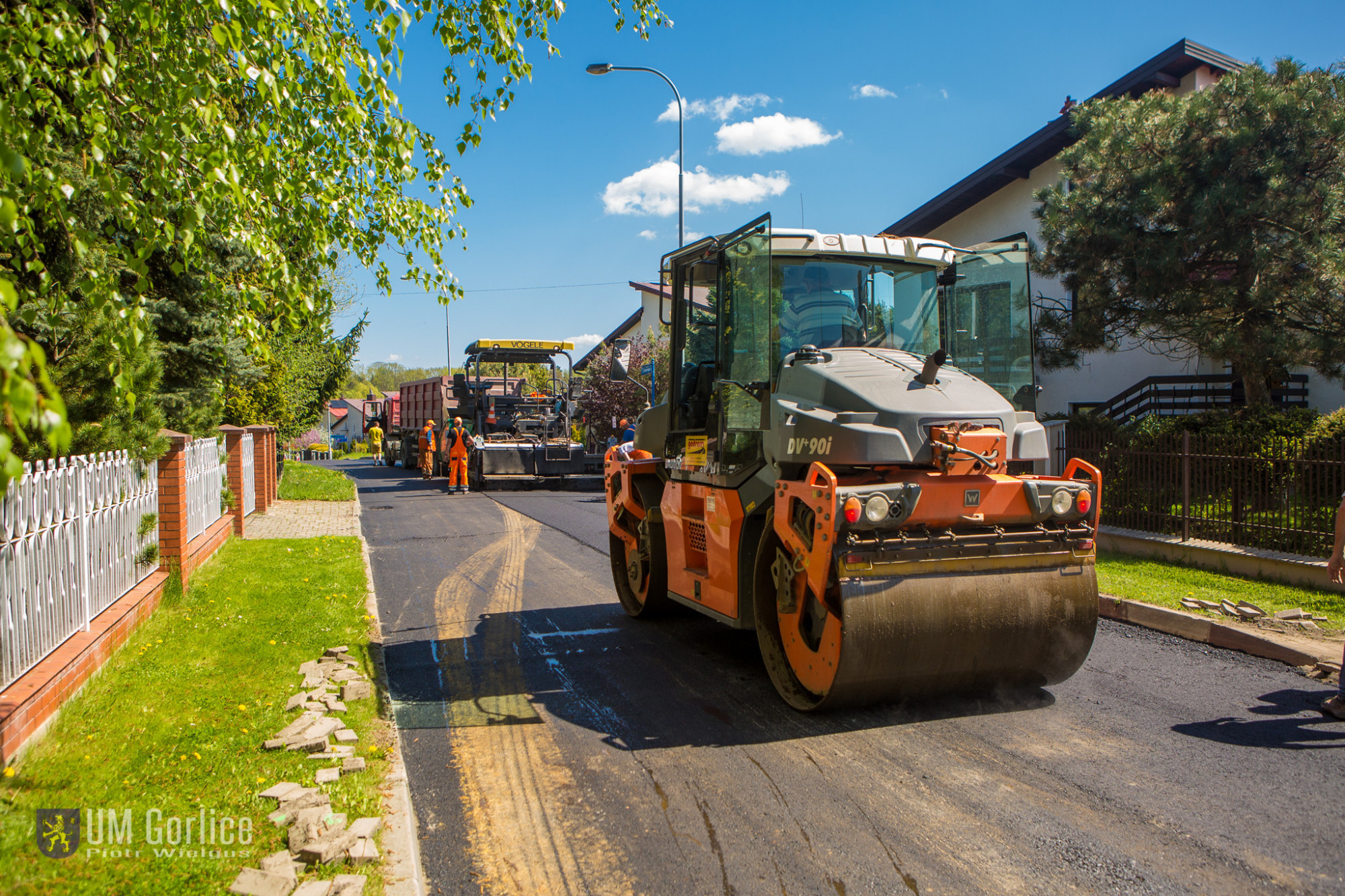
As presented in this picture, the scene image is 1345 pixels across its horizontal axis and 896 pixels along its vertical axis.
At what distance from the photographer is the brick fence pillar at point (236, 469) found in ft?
38.9

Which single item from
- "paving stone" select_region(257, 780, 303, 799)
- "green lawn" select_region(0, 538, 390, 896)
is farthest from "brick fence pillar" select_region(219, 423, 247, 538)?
"paving stone" select_region(257, 780, 303, 799)

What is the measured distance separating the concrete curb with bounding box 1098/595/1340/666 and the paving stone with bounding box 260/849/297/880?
207 inches

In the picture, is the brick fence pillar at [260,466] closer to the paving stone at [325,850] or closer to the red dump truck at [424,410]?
the red dump truck at [424,410]

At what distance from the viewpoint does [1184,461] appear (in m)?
9.94

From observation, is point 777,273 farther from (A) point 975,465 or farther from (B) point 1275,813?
(B) point 1275,813

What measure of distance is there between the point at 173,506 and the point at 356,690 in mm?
3382

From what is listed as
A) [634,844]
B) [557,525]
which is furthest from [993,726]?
[557,525]

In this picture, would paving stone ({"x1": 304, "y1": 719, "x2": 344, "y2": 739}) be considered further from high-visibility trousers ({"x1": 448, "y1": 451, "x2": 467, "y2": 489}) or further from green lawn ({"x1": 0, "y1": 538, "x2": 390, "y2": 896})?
high-visibility trousers ({"x1": 448, "y1": 451, "x2": 467, "y2": 489})

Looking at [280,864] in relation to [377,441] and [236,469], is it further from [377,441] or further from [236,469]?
[377,441]

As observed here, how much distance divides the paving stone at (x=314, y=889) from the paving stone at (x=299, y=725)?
1.55 meters

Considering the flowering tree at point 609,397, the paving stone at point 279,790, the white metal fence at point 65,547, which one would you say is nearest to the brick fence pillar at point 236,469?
the white metal fence at point 65,547

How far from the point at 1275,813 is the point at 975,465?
2.04 m

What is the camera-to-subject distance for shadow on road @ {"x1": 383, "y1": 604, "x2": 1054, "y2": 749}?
16.3ft

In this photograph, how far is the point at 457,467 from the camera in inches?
818
